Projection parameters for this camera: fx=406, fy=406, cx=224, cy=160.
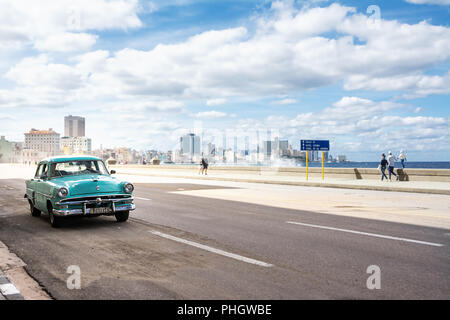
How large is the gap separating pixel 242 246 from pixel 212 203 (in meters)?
7.32

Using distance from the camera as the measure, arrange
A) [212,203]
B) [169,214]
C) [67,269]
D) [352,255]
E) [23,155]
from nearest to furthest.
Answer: [67,269], [352,255], [169,214], [212,203], [23,155]

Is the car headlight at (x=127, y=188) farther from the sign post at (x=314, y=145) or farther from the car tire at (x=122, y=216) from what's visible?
the sign post at (x=314, y=145)

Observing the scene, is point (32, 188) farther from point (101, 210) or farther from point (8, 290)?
point (8, 290)

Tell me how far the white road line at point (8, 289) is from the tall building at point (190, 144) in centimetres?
6323

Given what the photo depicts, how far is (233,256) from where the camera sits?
255 inches

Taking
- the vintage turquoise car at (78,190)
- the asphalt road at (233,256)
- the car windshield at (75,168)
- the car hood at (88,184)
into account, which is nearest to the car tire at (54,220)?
the vintage turquoise car at (78,190)

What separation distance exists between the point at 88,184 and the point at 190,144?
6314cm

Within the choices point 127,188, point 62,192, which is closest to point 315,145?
point 127,188

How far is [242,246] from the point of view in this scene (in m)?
7.25

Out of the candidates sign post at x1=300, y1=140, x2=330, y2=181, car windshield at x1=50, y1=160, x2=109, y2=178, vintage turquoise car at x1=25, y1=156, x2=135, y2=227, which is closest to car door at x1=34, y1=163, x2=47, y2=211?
vintage turquoise car at x1=25, y1=156, x2=135, y2=227
